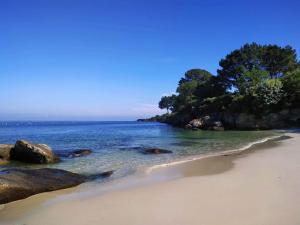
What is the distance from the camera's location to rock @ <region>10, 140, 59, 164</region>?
17.9 metres

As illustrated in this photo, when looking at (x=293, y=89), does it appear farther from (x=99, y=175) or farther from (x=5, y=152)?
(x=5, y=152)

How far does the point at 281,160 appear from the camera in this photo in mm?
14820

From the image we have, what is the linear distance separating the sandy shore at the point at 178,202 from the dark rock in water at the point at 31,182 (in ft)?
1.04

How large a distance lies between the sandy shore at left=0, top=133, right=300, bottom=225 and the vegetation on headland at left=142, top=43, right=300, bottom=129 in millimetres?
40141

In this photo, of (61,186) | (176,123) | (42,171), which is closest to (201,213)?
(61,186)

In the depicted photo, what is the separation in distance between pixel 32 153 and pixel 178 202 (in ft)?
40.3

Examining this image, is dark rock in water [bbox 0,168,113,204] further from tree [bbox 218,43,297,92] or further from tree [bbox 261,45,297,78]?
tree [bbox 261,45,297,78]

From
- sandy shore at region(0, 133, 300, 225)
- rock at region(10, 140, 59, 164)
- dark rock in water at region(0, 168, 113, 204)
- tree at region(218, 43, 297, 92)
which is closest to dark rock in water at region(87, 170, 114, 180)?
dark rock in water at region(0, 168, 113, 204)

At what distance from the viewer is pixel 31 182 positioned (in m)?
10.5

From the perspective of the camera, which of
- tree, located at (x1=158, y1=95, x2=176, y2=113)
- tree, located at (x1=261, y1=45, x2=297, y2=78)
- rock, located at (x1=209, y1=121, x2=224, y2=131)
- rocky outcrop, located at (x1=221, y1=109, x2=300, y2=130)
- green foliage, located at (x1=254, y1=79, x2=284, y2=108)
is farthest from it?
tree, located at (x1=158, y1=95, x2=176, y2=113)

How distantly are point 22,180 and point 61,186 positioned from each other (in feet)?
4.42

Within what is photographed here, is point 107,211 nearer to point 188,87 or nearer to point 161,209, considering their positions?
point 161,209

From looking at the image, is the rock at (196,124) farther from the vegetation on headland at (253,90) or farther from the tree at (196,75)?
the tree at (196,75)

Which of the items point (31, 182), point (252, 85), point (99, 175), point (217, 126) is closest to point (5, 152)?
point (99, 175)
